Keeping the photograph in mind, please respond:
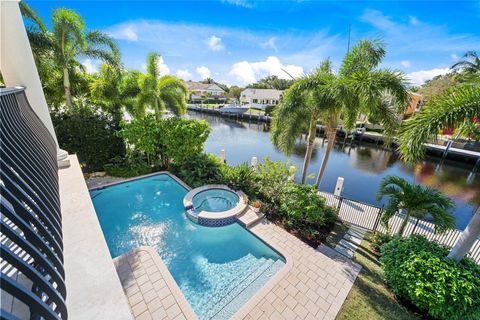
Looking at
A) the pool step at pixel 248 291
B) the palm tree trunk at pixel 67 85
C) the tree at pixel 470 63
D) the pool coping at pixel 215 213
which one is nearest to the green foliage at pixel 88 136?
the palm tree trunk at pixel 67 85

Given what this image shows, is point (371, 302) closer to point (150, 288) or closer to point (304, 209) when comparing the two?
point (304, 209)

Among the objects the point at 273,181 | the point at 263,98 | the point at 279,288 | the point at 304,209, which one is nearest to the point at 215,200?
the point at 273,181

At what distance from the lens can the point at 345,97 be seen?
6.82 meters

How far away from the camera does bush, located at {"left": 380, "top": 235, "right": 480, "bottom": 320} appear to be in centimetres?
423

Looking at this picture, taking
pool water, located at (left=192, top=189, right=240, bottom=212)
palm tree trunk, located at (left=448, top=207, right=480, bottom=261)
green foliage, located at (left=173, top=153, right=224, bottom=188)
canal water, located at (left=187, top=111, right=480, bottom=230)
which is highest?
palm tree trunk, located at (left=448, top=207, right=480, bottom=261)

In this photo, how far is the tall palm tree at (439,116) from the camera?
3.93 metres

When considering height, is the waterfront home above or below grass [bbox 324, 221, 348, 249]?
above

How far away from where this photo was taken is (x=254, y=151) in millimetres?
22516


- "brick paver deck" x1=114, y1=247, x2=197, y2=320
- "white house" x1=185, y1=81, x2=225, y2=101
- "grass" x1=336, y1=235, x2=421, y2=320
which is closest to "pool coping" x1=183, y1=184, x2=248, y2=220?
"brick paver deck" x1=114, y1=247, x2=197, y2=320

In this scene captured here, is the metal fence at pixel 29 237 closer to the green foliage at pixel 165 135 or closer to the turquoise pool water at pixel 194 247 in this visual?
the turquoise pool water at pixel 194 247

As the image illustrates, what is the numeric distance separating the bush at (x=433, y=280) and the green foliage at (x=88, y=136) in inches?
512

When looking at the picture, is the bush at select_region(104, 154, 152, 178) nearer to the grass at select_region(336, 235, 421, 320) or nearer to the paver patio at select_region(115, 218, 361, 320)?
the paver patio at select_region(115, 218, 361, 320)

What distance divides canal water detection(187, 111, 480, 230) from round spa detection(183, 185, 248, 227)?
6105mm

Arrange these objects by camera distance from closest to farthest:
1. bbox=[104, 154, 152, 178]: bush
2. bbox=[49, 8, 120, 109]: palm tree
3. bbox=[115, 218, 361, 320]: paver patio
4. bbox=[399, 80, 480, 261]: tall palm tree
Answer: bbox=[399, 80, 480, 261]: tall palm tree
bbox=[115, 218, 361, 320]: paver patio
bbox=[49, 8, 120, 109]: palm tree
bbox=[104, 154, 152, 178]: bush
